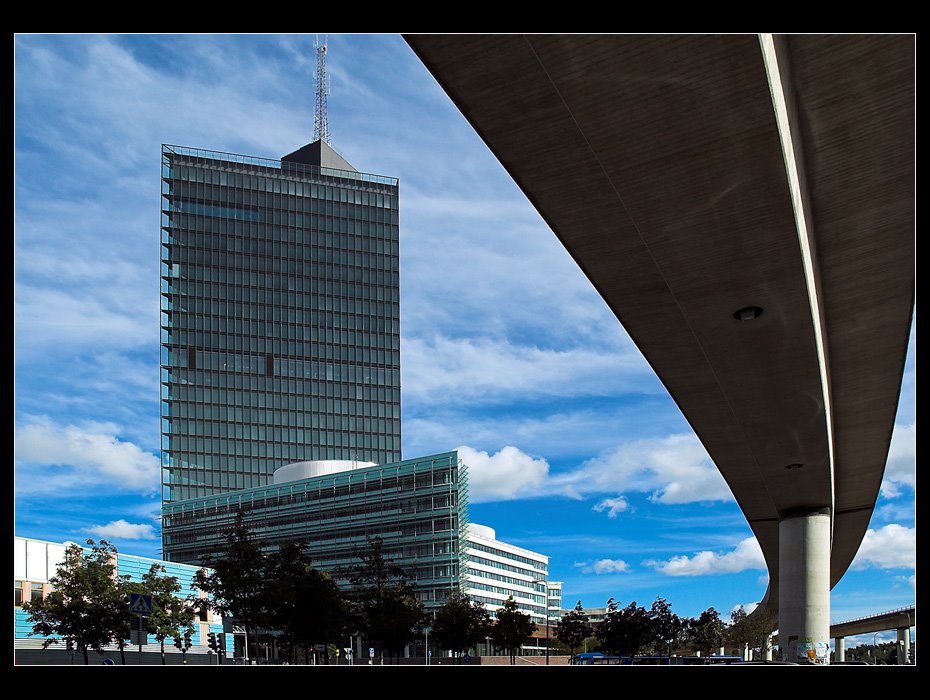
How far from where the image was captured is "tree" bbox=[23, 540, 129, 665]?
145 feet

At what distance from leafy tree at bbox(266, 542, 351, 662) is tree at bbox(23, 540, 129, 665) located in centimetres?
705

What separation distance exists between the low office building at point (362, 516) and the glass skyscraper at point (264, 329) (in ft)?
85.6

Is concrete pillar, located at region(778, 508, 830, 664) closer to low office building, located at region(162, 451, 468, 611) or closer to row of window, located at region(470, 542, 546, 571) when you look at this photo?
low office building, located at region(162, 451, 468, 611)

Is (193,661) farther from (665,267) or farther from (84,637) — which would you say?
(665,267)

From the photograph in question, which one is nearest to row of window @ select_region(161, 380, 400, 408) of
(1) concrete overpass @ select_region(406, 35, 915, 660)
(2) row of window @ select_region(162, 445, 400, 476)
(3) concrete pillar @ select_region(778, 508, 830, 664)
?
(2) row of window @ select_region(162, 445, 400, 476)

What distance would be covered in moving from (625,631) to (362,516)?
3901 cm

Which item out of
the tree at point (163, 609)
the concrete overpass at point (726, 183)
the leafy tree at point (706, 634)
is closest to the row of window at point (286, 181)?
the leafy tree at point (706, 634)

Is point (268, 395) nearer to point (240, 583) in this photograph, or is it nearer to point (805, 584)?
point (240, 583)

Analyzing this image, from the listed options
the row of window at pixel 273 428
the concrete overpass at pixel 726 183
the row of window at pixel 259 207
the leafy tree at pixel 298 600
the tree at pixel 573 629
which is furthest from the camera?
the row of window at pixel 259 207

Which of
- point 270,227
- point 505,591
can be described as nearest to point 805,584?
point 505,591

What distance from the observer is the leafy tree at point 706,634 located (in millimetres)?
107750

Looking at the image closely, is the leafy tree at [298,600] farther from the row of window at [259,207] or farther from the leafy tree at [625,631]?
the row of window at [259,207]

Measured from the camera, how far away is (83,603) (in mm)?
44062
